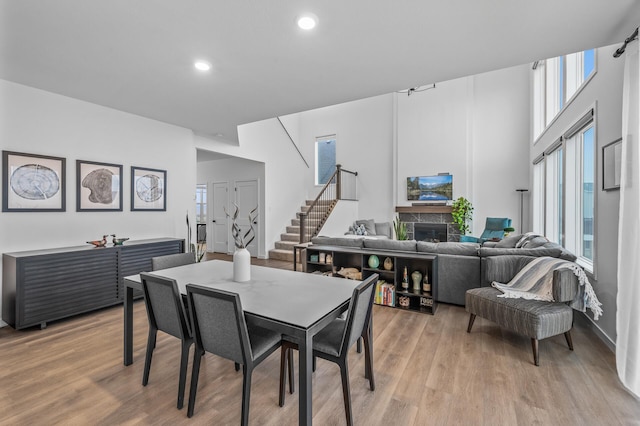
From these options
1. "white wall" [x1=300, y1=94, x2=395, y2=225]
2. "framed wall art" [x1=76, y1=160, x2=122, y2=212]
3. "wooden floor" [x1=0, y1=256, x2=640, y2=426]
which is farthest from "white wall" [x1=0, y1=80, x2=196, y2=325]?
"white wall" [x1=300, y1=94, x2=395, y2=225]

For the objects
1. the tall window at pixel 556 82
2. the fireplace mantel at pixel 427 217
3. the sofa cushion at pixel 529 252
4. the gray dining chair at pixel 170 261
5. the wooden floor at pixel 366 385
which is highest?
the tall window at pixel 556 82

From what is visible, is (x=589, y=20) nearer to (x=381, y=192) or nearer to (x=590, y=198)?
(x=590, y=198)

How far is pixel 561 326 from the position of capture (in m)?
2.42

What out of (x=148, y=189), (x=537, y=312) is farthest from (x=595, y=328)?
(x=148, y=189)

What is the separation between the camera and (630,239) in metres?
2.02

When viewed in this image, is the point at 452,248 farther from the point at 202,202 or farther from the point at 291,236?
the point at 202,202

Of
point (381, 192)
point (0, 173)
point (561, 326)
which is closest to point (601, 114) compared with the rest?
point (561, 326)

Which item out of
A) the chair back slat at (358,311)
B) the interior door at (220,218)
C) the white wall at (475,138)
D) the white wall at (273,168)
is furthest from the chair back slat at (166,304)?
the white wall at (475,138)

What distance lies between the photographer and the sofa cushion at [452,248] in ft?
12.0

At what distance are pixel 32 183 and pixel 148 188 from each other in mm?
1331

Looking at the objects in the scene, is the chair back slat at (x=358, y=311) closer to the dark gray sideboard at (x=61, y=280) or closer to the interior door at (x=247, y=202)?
the dark gray sideboard at (x=61, y=280)

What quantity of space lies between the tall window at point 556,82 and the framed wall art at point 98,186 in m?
5.93

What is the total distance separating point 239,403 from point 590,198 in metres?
4.22

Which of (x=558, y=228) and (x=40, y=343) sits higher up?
(x=558, y=228)
